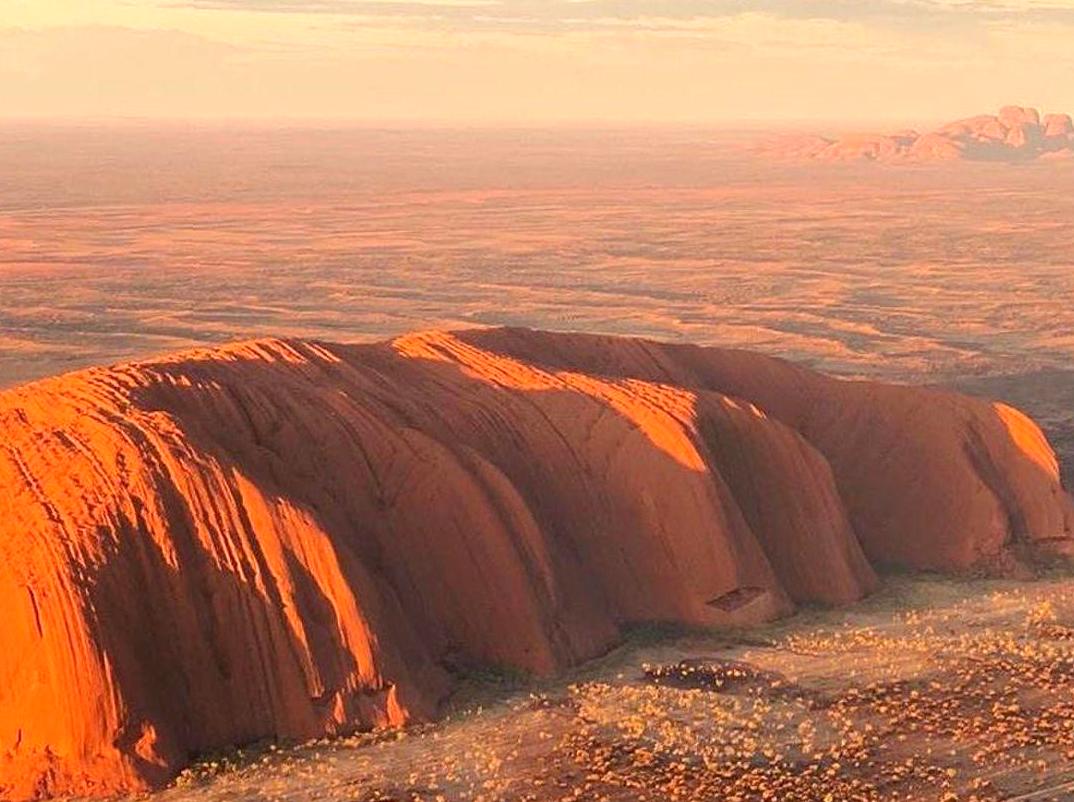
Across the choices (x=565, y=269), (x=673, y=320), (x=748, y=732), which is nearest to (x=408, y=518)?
(x=748, y=732)

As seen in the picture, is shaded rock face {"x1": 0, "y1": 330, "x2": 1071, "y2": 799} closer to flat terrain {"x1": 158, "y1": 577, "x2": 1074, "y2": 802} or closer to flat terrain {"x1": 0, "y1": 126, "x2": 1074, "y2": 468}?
flat terrain {"x1": 158, "y1": 577, "x2": 1074, "y2": 802}

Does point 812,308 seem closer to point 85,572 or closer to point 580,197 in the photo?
point 85,572

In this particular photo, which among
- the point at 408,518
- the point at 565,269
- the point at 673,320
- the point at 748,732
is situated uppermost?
the point at 408,518

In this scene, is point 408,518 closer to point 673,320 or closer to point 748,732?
point 748,732

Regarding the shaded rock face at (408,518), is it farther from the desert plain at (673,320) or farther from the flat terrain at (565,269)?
the flat terrain at (565,269)

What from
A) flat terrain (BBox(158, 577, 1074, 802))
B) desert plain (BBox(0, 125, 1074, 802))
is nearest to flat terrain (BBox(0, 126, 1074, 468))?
desert plain (BBox(0, 125, 1074, 802))

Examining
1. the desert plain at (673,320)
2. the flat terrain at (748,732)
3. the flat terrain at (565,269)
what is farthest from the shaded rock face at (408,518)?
the flat terrain at (565,269)
